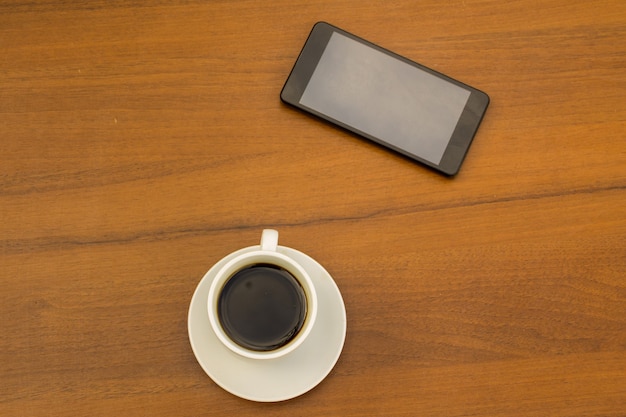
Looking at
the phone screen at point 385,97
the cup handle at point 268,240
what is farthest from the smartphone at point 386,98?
the cup handle at point 268,240

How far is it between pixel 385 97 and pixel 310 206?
0.41 feet

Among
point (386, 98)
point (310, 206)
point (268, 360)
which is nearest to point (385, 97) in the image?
point (386, 98)

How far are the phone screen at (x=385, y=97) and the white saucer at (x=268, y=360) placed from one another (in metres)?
0.15

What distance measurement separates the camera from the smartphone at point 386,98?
547 millimetres

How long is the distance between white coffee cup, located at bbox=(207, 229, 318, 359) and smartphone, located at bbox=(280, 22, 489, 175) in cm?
15

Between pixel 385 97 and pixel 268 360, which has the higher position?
pixel 385 97

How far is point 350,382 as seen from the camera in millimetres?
501

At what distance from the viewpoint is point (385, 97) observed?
22.0 inches

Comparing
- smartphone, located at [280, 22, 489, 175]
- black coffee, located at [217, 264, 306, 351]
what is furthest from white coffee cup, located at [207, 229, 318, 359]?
smartphone, located at [280, 22, 489, 175]

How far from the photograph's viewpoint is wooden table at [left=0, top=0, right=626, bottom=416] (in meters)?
0.50

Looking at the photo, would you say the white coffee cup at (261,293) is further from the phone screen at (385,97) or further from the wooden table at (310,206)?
the phone screen at (385,97)

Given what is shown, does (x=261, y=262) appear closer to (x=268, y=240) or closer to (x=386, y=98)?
(x=268, y=240)

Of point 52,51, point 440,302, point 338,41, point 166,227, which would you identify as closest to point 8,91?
point 52,51

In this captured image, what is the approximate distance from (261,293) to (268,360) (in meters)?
0.05
